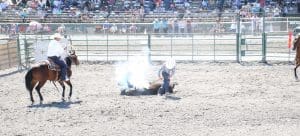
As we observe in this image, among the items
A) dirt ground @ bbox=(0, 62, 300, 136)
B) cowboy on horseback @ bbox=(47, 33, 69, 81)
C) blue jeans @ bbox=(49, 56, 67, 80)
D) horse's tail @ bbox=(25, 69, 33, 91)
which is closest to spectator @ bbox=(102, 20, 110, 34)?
dirt ground @ bbox=(0, 62, 300, 136)

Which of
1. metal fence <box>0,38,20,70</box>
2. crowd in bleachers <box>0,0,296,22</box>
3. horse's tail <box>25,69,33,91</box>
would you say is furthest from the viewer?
crowd in bleachers <box>0,0,296,22</box>

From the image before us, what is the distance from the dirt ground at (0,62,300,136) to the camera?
9984 millimetres

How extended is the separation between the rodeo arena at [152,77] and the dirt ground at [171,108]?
Answer: 0.07 feet

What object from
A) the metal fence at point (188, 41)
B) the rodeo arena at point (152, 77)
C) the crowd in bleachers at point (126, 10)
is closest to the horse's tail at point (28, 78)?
the rodeo arena at point (152, 77)

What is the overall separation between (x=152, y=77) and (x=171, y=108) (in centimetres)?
485

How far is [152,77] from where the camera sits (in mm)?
16562

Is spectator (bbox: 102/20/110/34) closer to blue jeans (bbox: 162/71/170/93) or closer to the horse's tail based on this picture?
blue jeans (bbox: 162/71/170/93)

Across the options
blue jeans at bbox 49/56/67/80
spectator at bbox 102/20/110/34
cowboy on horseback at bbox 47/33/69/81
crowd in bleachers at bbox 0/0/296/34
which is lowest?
blue jeans at bbox 49/56/67/80

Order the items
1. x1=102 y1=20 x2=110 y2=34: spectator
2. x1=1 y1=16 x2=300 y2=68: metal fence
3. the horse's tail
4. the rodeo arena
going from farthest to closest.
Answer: x1=102 y1=20 x2=110 y2=34: spectator → x1=1 y1=16 x2=300 y2=68: metal fence → the horse's tail → the rodeo arena

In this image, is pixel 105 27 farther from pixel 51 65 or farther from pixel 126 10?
pixel 51 65

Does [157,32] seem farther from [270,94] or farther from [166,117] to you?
[166,117]

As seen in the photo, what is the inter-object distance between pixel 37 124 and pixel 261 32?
12807 millimetres

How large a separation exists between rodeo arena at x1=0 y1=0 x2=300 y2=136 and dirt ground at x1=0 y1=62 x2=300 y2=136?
0.07 feet

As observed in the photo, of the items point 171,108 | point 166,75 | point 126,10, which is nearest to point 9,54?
point 166,75
